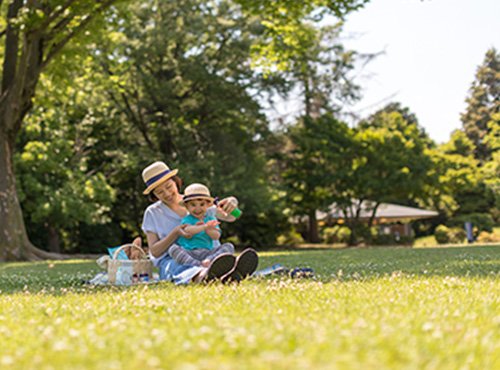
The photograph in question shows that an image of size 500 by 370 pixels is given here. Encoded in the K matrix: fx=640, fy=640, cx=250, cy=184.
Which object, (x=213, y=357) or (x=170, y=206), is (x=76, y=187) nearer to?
(x=170, y=206)

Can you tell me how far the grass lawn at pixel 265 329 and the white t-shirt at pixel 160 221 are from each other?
2420 mm

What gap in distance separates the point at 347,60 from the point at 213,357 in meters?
43.8

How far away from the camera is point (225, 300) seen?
5.55 meters

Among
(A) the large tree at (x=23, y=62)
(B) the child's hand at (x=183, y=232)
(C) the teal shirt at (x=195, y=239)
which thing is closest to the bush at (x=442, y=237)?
(A) the large tree at (x=23, y=62)

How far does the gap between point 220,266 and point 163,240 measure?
4.52 feet

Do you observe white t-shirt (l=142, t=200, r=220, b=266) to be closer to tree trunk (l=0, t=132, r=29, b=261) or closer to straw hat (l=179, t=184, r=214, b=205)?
straw hat (l=179, t=184, r=214, b=205)

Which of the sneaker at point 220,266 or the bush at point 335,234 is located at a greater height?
the sneaker at point 220,266

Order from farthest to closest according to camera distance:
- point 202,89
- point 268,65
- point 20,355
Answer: point 202,89 → point 268,65 → point 20,355

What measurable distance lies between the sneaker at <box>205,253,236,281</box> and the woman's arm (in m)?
0.99

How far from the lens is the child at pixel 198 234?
8.39 metres

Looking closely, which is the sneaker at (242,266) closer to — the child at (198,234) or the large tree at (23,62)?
the child at (198,234)

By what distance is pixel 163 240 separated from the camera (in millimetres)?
8531

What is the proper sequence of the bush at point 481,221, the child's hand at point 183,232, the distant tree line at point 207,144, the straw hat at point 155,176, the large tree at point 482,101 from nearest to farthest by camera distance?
the child's hand at point 183,232 < the straw hat at point 155,176 < the distant tree line at point 207,144 < the bush at point 481,221 < the large tree at point 482,101

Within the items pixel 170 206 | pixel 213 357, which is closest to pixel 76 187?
pixel 170 206
